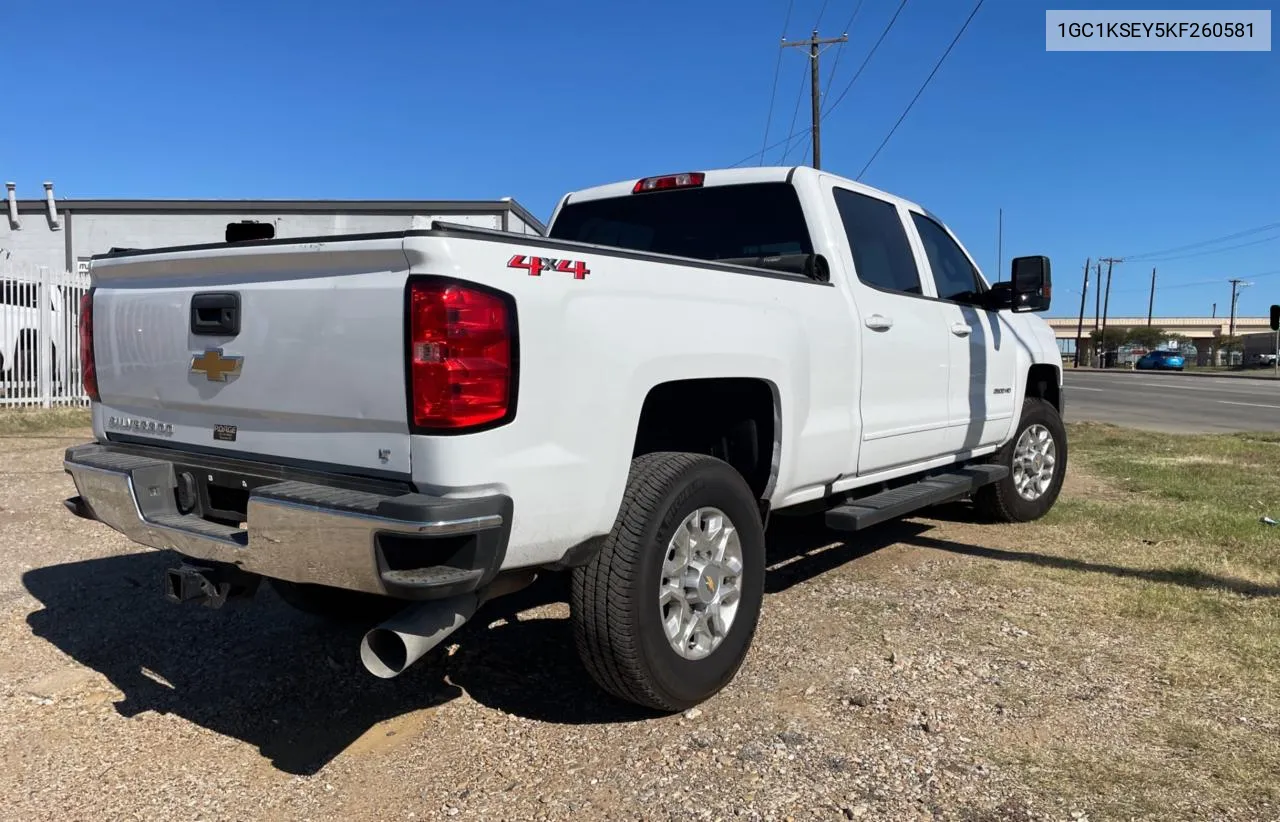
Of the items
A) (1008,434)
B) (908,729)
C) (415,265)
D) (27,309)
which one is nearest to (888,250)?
(1008,434)

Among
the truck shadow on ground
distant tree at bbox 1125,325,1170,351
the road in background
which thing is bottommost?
the truck shadow on ground

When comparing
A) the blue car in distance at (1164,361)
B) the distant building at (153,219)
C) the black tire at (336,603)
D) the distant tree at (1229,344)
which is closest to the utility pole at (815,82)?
the distant building at (153,219)

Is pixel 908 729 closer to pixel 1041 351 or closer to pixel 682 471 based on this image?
pixel 682 471

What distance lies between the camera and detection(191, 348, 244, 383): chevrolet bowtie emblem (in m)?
3.02

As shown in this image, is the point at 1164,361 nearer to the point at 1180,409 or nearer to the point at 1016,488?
the point at 1180,409

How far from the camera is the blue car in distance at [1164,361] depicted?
189 feet

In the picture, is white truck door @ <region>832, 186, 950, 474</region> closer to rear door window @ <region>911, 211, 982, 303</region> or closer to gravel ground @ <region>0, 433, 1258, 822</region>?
rear door window @ <region>911, 211, 982, 303</region>

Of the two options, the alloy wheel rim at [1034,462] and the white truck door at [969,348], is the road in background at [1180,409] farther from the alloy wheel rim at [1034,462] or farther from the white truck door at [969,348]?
the white truck door at [969,348]

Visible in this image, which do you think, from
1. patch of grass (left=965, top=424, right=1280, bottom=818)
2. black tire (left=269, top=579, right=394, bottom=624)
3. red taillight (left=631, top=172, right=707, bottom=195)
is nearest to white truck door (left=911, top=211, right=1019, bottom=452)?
patch of grass (left=965, top=424, right=1280, bottom=818)

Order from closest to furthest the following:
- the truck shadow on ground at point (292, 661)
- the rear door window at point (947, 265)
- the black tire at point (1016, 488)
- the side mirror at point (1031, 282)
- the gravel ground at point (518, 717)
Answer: the gravel ground at point (518, 717), the truck shadow on ground at point (292, 661), the rear door window at point (947, 265), the side mirror at point (1031, 282), the black tire at point (1016, 488)

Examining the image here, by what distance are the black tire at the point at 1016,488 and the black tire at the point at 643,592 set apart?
3590mm

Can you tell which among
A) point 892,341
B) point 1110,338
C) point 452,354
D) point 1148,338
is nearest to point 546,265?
point 452,354

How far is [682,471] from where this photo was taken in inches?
126

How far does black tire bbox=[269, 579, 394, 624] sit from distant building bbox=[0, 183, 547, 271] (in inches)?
779
